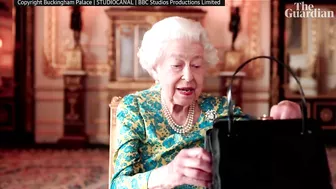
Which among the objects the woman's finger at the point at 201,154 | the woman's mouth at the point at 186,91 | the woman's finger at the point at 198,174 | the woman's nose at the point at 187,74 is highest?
the woman's nose at the point at 187,74

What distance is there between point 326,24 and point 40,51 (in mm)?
3967

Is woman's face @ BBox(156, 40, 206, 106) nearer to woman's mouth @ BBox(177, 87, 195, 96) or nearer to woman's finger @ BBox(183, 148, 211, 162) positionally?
woman's mouth @ BBox(177, 87, 195, 96)

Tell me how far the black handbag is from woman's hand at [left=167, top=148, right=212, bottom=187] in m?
0.03

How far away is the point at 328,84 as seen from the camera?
249 inches

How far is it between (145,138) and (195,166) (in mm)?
373

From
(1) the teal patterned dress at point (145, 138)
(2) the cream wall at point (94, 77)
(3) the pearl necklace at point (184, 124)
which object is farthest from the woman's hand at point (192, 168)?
(2) the cream wall at point (94, 77)

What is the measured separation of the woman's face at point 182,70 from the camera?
1.26 m

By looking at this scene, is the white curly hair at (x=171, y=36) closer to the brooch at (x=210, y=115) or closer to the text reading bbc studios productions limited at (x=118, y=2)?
the brooch at (x=210, y=115)

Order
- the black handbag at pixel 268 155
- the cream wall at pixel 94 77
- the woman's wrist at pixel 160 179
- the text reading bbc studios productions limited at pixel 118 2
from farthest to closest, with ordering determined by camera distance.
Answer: the cream wall at pixel 94 77 < the text reading bbc studios productions limited at pixel 118 2 < the woman's wrist at pixel 160 179 < the black handbag at pixel 268 155

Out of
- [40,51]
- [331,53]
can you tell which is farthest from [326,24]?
[40,51]

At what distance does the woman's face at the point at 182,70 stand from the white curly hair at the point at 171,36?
0.05 ft

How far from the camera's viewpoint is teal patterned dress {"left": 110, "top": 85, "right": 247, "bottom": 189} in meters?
1.20

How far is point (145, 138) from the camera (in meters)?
1.28

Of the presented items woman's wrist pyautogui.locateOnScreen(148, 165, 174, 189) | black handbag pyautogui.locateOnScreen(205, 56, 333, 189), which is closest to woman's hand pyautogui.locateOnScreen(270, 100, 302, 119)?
black handbag pyautogui.locateOnScreen(205, 56, 333, 189)
